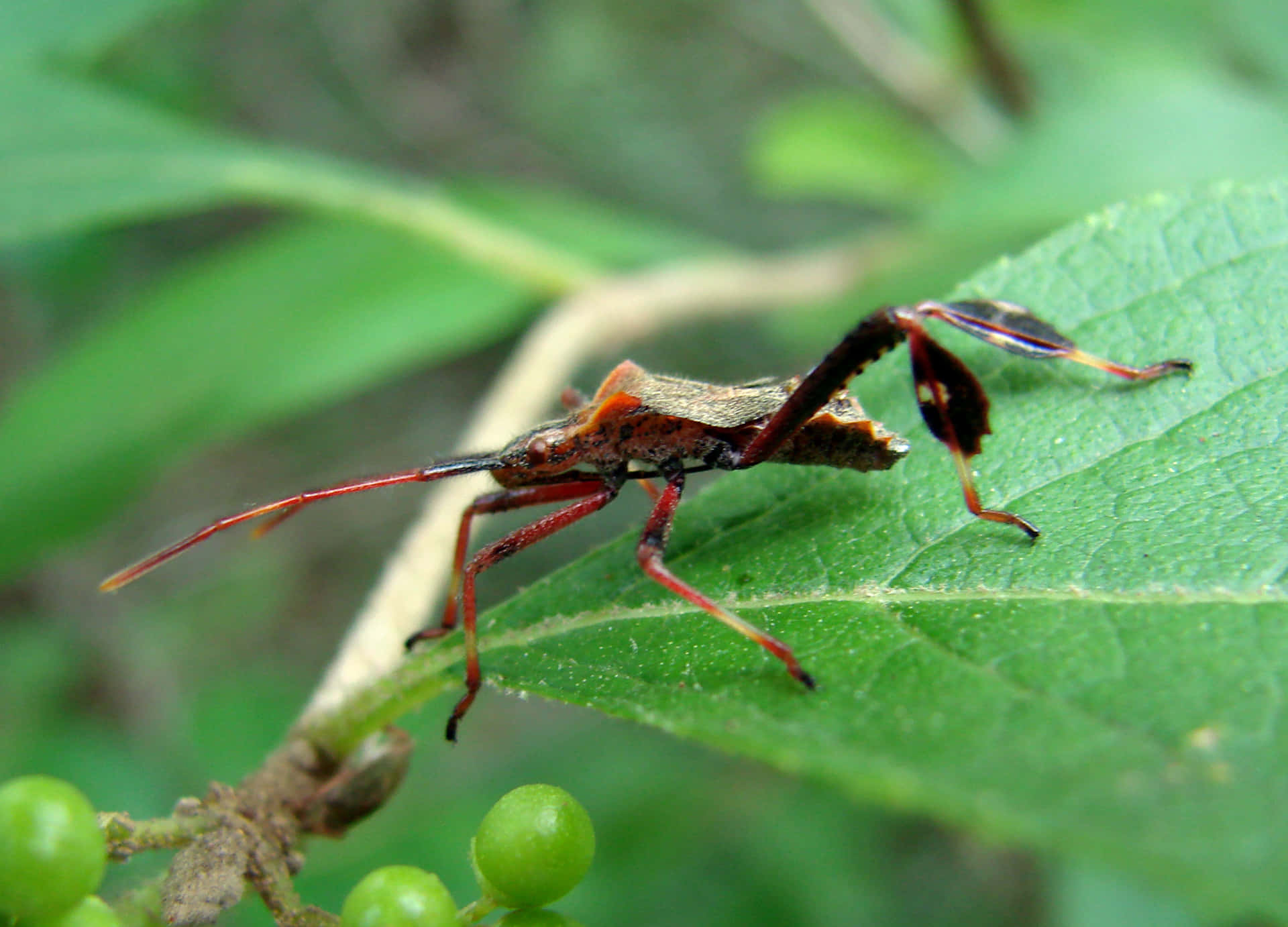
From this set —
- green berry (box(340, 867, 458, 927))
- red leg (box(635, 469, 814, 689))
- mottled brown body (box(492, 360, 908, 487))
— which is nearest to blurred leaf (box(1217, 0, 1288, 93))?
mottled brown body (box(492, 360, 908, 487))

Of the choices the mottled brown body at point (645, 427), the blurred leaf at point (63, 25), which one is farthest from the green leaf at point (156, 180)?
the mottled brown body at point (645, 427)

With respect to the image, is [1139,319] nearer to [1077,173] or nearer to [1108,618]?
[1108,618]

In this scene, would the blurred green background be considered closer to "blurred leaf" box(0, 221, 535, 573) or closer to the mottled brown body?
"blurred leaf" box(0, 221, 535, 573)

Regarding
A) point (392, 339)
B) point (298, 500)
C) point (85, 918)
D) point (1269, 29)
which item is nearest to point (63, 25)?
point (392, 339)

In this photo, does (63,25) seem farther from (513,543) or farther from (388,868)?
(388,868)

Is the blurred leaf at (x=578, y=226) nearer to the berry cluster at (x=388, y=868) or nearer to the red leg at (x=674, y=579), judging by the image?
the red leg at (x=674, y=579)

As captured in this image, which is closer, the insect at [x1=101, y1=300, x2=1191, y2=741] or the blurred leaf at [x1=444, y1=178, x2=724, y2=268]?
the insect at [x1=101, y1=300, x2=1191, y2=741]
